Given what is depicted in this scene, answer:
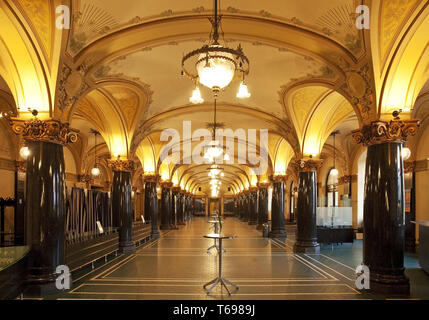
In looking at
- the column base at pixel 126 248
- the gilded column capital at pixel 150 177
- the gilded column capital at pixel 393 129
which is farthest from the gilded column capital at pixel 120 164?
the gilded column capital at pixel 393 129

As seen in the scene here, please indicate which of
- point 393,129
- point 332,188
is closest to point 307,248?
point 393,129

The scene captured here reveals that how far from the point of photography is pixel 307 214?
1066cm

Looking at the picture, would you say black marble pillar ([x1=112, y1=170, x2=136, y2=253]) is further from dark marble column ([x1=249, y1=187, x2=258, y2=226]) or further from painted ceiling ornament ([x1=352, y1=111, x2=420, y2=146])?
dark marble column ([x1=249, y1=187, x2=258, y2=226])

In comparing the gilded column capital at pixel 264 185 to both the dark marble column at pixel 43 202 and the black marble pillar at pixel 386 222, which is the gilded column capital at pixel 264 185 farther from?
the dark marble column at pixel 43 202

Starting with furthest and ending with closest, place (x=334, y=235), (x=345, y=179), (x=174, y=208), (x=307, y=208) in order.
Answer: (x=174, y=208) < (x=345, y=179) < (x=334, y=235) < (x=307, y=208)

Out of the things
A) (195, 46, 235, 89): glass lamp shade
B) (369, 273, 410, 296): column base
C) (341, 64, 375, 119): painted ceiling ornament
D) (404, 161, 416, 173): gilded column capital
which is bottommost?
(369, 273, 410, 296): column base

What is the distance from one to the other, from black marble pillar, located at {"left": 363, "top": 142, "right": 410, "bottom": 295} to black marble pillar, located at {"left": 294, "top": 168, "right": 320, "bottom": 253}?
4426mm

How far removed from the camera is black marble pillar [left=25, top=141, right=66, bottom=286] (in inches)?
224

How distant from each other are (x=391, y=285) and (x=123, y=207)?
24.4ft

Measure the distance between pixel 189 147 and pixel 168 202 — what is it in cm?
397

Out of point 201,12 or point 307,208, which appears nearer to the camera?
point 201,12
